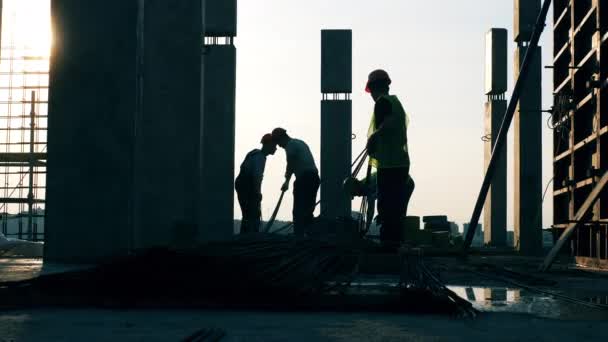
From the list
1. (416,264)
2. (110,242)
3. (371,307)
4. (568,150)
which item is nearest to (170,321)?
(371,307)

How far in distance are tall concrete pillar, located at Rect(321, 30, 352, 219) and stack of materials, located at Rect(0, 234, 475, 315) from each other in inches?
660

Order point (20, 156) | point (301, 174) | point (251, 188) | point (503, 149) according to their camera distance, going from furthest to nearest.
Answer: point (20, 156) → point (503, 149) → point (251, 188) → point (301, 174)

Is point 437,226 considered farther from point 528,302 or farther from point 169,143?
point 528,302

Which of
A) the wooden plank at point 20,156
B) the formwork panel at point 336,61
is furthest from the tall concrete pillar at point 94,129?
the wooden plank at point 20,156

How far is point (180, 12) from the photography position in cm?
1230

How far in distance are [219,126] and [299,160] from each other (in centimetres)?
704

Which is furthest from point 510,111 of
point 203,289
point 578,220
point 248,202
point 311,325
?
point 311,325

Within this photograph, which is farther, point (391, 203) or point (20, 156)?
point (20, 156)

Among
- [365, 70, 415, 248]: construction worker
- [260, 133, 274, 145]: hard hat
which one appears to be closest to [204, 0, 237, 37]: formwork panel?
[260, 133, 274, 145]: hard hat

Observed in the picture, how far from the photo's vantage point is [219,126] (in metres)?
18.5

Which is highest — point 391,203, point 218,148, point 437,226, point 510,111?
point 510,111

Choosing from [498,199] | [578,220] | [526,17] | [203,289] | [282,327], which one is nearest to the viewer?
[282,327]

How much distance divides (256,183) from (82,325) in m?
9.18

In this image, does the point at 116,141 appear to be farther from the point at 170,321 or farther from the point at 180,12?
the point at 170,321
